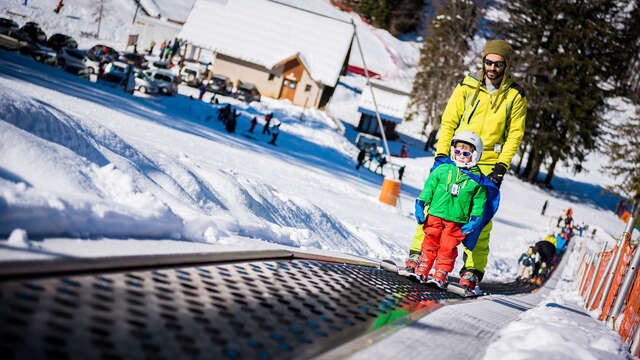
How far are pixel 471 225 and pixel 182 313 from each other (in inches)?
143

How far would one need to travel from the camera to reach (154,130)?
17.2m

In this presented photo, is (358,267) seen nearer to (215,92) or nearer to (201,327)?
(201,327)

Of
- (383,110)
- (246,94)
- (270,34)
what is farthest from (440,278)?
(383,110)

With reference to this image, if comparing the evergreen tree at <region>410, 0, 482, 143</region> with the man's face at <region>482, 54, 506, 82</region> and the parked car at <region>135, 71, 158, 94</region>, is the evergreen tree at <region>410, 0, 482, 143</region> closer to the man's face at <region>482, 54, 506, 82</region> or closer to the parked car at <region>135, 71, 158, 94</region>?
the parked car at <region>135, 71, 158, 94</region>

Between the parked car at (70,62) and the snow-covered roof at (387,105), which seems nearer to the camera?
the parked car at (70,62)

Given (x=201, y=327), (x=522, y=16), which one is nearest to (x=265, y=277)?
(x=201, y=327)

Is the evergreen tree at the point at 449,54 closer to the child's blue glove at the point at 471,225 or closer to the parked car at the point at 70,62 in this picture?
the parked car at the point at 70,62

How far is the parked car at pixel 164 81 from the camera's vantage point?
1220 inches

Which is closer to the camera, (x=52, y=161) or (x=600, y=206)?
(x=52, y=161)

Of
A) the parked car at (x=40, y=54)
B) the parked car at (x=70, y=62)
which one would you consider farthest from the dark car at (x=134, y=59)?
the parked car at (x=40, y=54)

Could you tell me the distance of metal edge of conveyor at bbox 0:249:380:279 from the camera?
1946 mm

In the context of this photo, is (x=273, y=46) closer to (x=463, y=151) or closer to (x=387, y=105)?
(x=387, y=105)

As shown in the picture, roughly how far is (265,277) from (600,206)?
6065cm

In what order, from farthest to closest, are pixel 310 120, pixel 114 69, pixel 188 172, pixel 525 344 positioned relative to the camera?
pixel 310 120
pixel 114 69
pixel 188 172
pixel 525 344
